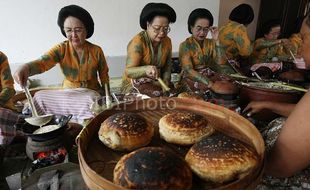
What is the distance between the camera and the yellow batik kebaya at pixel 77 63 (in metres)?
2.30

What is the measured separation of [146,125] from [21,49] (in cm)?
344

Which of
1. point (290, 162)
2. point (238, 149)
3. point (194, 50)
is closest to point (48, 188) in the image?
point (238, 149)

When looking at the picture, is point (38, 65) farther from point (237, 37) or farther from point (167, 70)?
point (237, 37)

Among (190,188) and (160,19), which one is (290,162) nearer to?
(190,188)

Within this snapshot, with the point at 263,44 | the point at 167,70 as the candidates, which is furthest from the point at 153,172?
the point at 263,44

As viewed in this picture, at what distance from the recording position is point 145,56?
2686mm

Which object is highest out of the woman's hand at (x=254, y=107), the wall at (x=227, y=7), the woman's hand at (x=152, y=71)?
the wall at (x=227, y=7)

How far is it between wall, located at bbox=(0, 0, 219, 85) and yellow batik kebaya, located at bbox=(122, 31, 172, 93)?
154cm

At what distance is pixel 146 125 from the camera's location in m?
1.06

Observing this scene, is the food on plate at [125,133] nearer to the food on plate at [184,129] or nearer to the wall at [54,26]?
the food on plate at [184,129]

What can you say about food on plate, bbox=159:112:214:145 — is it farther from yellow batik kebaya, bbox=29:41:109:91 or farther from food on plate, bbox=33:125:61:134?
yellow batik kebaya, bbox=29:41:109:91

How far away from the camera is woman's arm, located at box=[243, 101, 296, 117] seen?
153 cm

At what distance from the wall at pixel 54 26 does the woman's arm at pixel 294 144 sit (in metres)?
3.51

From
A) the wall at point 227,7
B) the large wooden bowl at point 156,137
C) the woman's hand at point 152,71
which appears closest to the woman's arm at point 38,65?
the woman's hand at point 152,71
